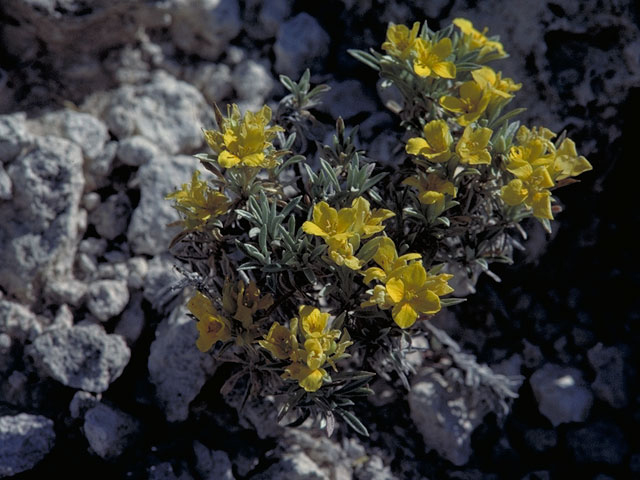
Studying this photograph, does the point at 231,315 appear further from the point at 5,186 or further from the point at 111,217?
the point at 5,186

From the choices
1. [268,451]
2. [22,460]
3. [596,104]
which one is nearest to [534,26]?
[596,104]

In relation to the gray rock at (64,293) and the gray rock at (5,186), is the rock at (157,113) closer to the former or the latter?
the gray rock at (5,186)

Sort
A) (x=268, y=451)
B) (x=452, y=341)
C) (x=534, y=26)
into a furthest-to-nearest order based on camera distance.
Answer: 1. (x=534, y=26)
2. (x=452, y=341)
3. (x=268, y=451)

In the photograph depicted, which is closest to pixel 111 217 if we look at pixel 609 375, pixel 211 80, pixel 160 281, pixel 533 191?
pixel 160 281

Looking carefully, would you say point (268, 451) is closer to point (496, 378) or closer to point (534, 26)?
point (496, 378)

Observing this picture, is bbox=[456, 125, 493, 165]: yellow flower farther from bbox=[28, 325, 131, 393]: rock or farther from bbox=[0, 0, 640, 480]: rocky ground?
bbox=[28, 325, 131, 393]: rock
